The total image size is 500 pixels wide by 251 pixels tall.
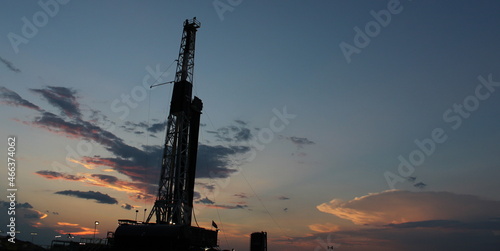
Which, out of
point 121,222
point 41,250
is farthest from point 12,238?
point 121,222

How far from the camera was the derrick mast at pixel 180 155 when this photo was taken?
2405 inches

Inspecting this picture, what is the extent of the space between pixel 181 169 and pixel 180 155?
8.82ft

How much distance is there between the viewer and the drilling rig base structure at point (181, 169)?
52781mm

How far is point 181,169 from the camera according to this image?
64.0 meters

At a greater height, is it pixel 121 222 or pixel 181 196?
pixel 181 196

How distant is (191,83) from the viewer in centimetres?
6744

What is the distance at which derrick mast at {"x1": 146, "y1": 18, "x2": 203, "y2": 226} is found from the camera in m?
61.1

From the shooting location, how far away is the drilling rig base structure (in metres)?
52.8

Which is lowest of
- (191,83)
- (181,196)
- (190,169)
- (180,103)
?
(181,196)

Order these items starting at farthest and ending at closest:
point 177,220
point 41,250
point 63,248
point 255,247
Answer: point 177,220, point 255,247, point 63,248, point 41,250

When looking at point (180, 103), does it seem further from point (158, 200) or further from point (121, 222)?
point (121, 222)

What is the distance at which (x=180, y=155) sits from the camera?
63031mm

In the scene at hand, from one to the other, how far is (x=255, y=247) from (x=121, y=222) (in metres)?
20.9

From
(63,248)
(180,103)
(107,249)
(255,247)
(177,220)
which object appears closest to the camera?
(63,248)
